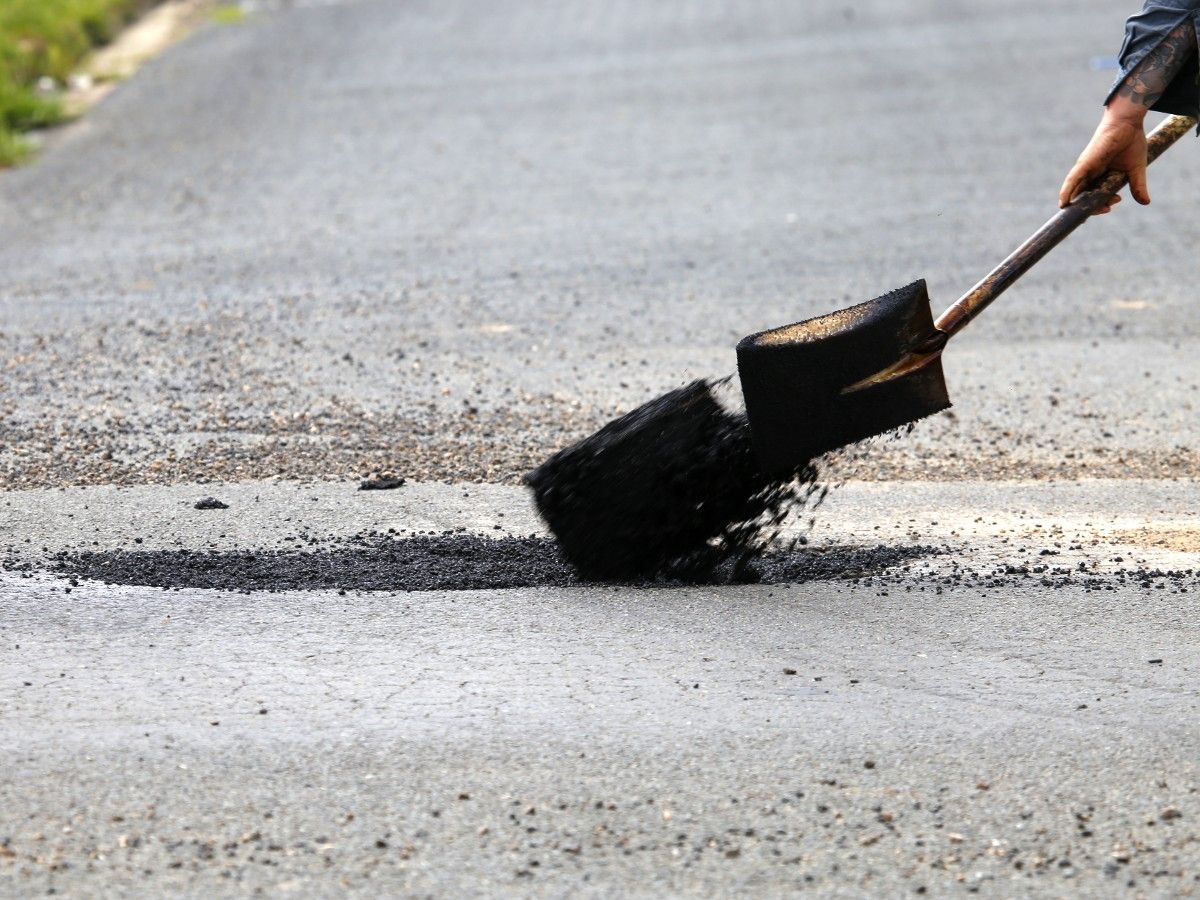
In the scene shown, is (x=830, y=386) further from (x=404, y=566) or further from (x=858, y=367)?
(x=404, y=566)

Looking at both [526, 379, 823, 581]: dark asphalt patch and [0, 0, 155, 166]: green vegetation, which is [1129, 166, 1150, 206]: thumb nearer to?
[526, 379, 823, 581]: dark asphalt patch

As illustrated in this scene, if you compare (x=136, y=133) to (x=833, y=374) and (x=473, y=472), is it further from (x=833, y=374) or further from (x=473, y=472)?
(x=833, y=374)

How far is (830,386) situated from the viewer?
3.97 meters

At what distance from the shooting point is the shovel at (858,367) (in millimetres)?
3947

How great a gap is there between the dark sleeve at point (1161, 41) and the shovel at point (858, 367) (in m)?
0.06

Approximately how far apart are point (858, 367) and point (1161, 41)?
1.16 metres

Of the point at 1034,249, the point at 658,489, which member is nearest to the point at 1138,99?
the point at 1034,249

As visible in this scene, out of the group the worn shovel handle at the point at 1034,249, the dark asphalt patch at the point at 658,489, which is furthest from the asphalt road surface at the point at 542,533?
the worn shovel handle at the point at 1034,249

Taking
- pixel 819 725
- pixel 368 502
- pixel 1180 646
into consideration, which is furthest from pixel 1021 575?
pixel 368 502

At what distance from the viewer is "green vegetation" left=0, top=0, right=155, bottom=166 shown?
418 inches

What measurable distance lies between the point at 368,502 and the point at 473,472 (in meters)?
0.42

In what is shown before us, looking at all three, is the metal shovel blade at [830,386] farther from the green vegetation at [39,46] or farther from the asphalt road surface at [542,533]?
the green vegetation at [39,46]

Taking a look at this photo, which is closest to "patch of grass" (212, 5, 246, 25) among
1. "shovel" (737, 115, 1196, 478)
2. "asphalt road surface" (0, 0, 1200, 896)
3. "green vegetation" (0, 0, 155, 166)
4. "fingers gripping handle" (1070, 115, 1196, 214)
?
"green vegetation" (0, 0, 155, 166)

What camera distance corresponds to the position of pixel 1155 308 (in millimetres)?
6395
